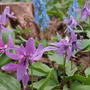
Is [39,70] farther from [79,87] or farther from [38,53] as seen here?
[38,53]

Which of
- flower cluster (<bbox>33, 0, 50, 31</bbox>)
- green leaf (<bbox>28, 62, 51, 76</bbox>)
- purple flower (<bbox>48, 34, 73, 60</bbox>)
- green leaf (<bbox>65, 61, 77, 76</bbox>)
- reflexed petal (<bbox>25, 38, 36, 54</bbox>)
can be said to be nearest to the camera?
reflexed petal (<bbox>25, 38, 36, 54</bbox>)

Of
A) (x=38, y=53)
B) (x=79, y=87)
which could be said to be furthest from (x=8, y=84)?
(x=79, y=87)

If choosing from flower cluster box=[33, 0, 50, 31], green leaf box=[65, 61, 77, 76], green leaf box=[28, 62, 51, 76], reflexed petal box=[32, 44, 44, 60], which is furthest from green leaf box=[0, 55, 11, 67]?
flower cluster box=[33, 0, 50, 31]

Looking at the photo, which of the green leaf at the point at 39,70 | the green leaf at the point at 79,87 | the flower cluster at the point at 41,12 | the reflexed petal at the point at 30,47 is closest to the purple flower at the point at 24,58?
the reflexed petal at the point at 30,47

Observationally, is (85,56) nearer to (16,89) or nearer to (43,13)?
(43,13)

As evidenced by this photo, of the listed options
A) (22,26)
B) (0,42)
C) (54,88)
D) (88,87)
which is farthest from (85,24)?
(0,42)

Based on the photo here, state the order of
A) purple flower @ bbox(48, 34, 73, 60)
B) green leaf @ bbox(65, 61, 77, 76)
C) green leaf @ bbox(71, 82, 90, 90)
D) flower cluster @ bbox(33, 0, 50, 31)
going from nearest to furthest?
purple flower @ bbox(48, 34, 73, 60)
green leaf @ bbox(71, 82, 90, 90)
green leaf @ bbox(65, 61, 77, 76)
flower cluster @ bbox(33, 0, 50, 31)

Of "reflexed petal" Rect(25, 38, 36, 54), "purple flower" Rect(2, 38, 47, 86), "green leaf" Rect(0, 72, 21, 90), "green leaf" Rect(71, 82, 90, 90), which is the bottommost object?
"green leaf" Rect(71, 82, 90, 90)

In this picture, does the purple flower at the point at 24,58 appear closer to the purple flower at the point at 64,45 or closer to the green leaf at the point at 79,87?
the purple flower at the point at 64,45

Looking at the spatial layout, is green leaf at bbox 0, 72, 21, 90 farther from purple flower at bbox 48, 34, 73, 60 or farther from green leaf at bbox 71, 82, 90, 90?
green leaf at bbox 71, 82, 90, 90

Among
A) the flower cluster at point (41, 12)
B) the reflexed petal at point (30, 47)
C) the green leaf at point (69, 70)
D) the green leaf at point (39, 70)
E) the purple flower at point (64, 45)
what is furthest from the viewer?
the flower cluster at point (41, 12)

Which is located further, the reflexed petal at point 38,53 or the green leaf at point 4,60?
the green leaf at point 4,60
